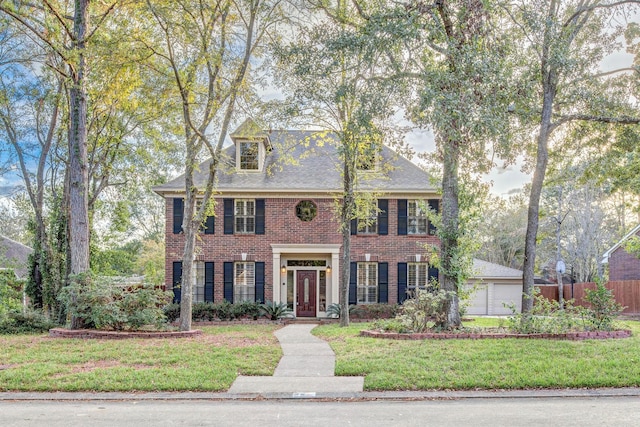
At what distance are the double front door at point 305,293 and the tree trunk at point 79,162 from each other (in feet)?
30.5

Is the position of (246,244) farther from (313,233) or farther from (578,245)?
(578,245)

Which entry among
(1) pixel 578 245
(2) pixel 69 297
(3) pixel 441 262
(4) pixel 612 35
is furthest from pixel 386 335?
(1) pixel 578 245

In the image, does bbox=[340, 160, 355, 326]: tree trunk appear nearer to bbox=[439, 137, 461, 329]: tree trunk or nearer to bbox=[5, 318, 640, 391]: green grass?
bbox=[439, 137, 461, 329]: tree trunk

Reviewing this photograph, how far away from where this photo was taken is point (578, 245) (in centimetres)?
3731

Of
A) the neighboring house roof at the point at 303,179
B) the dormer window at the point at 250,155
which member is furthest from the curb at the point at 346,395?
the dormer window at the point at 250,155

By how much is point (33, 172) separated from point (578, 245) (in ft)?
105

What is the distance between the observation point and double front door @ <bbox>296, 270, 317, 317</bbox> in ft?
73.5

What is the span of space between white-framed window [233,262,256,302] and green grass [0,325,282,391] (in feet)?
29.4

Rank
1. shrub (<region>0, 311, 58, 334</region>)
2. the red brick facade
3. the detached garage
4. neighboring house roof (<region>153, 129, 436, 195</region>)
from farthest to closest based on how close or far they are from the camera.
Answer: the detached garage → the red brick facade → neighboring house roof (<region>153, 129, 436, 195</region>) → shrub (<region>0, 311, 58, 334</region>)

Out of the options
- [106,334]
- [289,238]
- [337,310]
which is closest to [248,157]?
[289,238]

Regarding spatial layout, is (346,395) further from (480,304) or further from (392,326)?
(480,304)

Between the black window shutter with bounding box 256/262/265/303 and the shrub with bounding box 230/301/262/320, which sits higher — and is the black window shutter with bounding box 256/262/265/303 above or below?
above

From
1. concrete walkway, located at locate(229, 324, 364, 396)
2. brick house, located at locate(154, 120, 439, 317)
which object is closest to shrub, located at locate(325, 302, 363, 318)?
brick house, located at locate(154, 120, 439, 317)

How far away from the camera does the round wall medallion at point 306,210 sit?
72.4ft
